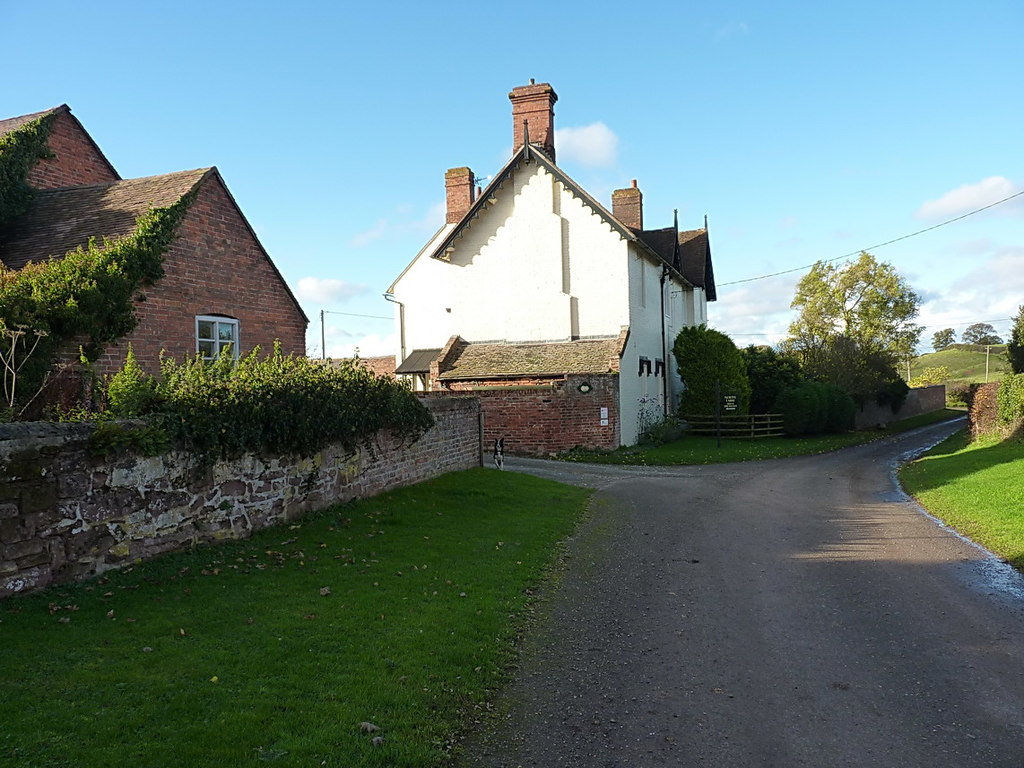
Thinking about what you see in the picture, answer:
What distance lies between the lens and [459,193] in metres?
34.8

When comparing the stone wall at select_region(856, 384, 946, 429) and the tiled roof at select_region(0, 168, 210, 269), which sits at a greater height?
the tiled roof at select_region(0, 168, 210, 269)

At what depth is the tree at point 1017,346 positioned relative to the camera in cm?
3172

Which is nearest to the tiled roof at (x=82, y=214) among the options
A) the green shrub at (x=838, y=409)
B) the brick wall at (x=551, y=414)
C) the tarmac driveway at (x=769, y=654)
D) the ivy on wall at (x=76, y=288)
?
the ivy on wall at (x=76, y=288)

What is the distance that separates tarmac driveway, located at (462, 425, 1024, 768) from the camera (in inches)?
195

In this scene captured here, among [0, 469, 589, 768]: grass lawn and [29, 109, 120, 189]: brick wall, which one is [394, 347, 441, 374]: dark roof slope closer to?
[29, 109, 120, 189]: brick wall

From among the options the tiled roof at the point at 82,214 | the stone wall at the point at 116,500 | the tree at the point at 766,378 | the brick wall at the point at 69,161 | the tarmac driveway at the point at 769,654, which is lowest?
the tarmac driveway at the point at 769,654

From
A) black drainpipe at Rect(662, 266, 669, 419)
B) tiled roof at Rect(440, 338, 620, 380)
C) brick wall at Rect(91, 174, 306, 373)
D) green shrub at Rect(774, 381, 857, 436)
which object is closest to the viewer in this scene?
brick wall at Rect(91, 174, 306, 373)

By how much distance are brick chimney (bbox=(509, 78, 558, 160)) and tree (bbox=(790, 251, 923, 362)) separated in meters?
29.4

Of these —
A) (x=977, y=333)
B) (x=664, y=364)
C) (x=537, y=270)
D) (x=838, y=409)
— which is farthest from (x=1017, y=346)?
(x=977, y=333)

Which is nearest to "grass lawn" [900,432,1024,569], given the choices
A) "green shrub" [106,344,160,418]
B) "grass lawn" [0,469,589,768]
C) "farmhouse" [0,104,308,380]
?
"grass lawn" [0,469,589,768]

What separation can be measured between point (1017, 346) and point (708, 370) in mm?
13220

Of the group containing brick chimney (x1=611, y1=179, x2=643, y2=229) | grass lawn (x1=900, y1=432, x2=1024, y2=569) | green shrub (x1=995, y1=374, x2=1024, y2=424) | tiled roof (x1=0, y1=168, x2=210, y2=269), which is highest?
brick chimney (x1=611, y1=179, x2=643, y2=229)

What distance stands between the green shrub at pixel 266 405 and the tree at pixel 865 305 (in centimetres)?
4556

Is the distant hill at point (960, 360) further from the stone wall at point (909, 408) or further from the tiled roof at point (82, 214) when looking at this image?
the tiled roof at point (82, 214)
